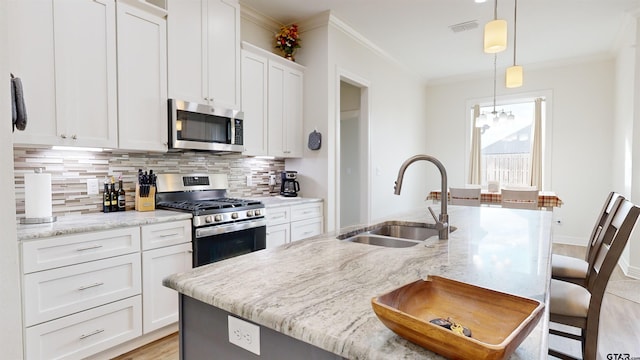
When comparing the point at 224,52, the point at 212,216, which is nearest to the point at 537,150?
the point at 224,52

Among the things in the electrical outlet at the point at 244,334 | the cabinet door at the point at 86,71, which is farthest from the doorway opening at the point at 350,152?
the electrical outlet at the point at 244,334

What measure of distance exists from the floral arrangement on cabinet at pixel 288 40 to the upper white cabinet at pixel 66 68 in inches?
73.8

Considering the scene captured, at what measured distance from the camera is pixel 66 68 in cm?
209

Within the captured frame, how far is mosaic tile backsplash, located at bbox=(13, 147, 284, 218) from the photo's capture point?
7.18 feet

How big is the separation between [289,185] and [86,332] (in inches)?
92.7

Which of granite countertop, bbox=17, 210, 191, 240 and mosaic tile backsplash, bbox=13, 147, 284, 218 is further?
mosaic tile backsplash, bbox=13, 147, 284, 218

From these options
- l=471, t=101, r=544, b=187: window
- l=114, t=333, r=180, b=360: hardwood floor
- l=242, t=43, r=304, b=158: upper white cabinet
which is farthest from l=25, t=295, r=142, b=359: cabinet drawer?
l=471, t=101, r=544, b=187: window

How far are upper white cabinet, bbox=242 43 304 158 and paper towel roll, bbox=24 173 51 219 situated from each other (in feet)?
5.38

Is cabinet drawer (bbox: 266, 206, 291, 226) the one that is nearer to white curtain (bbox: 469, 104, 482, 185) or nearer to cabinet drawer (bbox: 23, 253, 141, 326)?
cabinet drawer (bbox: 23, 253, 141, 326)

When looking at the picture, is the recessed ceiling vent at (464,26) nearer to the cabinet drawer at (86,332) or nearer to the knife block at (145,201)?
the knife block at (145,201)

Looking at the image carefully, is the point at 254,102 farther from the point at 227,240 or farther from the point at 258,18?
the point at 227,240

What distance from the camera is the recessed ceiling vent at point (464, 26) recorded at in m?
3.96

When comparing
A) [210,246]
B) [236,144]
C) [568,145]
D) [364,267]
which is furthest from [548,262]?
[568,145]

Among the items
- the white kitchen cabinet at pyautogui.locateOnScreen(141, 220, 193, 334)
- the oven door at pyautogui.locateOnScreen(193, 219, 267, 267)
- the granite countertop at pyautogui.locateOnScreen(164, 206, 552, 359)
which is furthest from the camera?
the oven door at pyautogui.locateOnScreen(193, 219, 267, 267)
